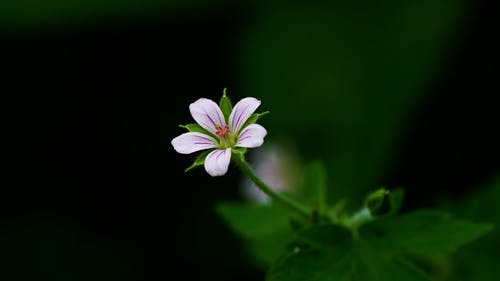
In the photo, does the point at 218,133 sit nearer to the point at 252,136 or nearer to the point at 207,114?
the point at 207,114

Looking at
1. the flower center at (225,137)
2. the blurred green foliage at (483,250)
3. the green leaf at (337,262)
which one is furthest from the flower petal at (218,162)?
the blurred green foliage at (483,250)

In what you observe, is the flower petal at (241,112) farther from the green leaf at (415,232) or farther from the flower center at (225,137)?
the green leaf at (415,232)

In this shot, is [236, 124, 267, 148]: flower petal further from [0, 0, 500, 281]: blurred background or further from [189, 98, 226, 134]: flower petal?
[0, 0, 500, 281]: blurred background

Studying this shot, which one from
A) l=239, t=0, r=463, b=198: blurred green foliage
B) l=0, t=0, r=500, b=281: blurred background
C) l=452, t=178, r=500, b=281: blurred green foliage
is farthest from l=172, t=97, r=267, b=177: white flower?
l=239, t=0, r=463, b=198: blurred green foliage

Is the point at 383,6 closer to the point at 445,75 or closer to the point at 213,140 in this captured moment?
the point at 445,75

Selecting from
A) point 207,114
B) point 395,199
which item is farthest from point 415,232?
point 207,114

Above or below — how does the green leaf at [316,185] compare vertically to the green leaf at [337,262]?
above
